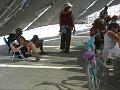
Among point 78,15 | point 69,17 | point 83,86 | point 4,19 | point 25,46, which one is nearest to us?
point 83,86

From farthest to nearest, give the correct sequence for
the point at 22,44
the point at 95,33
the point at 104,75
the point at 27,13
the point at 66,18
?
1. the point at 27,13
2. the point at 66,18
3. the point at 22,44
4. the point at 95,33
5. the point at 104,75

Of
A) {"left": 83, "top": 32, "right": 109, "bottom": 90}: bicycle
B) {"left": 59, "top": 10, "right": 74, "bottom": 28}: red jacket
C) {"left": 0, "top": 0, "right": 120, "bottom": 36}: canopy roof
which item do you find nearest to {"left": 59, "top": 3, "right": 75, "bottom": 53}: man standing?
{"left": 59, "top": 10, "right": 74, "bottom": 28}: red jacket

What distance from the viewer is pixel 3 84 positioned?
361 inches

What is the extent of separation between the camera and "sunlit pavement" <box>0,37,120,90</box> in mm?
8906

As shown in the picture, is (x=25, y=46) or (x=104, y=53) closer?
(x=104, y=53)

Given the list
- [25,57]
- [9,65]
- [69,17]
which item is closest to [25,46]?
[25,57]

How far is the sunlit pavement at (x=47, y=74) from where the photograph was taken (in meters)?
8.91

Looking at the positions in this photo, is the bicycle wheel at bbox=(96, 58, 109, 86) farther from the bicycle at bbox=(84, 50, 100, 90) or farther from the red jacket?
the red jacket

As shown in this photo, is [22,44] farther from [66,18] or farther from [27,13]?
[27,13]

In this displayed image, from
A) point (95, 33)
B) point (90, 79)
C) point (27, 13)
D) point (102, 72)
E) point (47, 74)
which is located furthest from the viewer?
point (27, 13)

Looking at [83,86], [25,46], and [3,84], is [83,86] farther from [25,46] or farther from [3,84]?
[25,46]

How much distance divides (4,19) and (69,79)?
9.42 meters

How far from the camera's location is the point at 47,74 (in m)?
10.4

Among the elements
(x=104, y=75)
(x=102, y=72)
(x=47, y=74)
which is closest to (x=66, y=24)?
(x=47, y=74)
